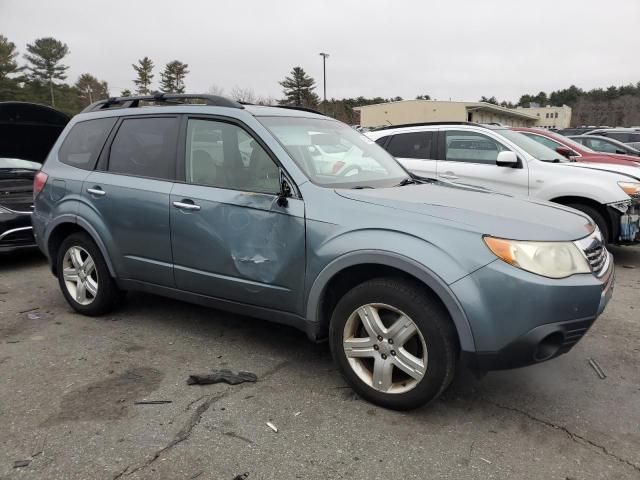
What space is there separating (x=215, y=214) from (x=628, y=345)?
10.6ft

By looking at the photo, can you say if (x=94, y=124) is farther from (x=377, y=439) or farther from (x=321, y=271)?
(x=377, y=439)

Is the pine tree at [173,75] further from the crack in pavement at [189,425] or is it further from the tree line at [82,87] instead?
the crack in pavement at [189,425]

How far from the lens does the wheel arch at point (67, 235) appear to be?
4.16 meters

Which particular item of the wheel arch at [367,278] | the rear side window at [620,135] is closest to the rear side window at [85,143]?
the wheel arch at [367,278]

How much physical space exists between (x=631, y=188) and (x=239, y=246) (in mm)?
4965

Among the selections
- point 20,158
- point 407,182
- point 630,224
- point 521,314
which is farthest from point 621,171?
point 20,158

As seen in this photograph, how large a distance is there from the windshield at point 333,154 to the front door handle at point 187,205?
29.2 inches

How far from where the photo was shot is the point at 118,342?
3.92 meters

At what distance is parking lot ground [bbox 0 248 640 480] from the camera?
2.44 meters

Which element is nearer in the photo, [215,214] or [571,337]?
[571,337]

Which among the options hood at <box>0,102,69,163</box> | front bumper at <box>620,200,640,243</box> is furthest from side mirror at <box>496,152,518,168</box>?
hood at <box>0,102,69,163</box>

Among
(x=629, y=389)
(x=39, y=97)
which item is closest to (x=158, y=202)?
(x=629, y=389)

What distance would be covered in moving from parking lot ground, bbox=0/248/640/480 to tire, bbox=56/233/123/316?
0.96ft

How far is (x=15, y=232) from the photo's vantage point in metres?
6.05
